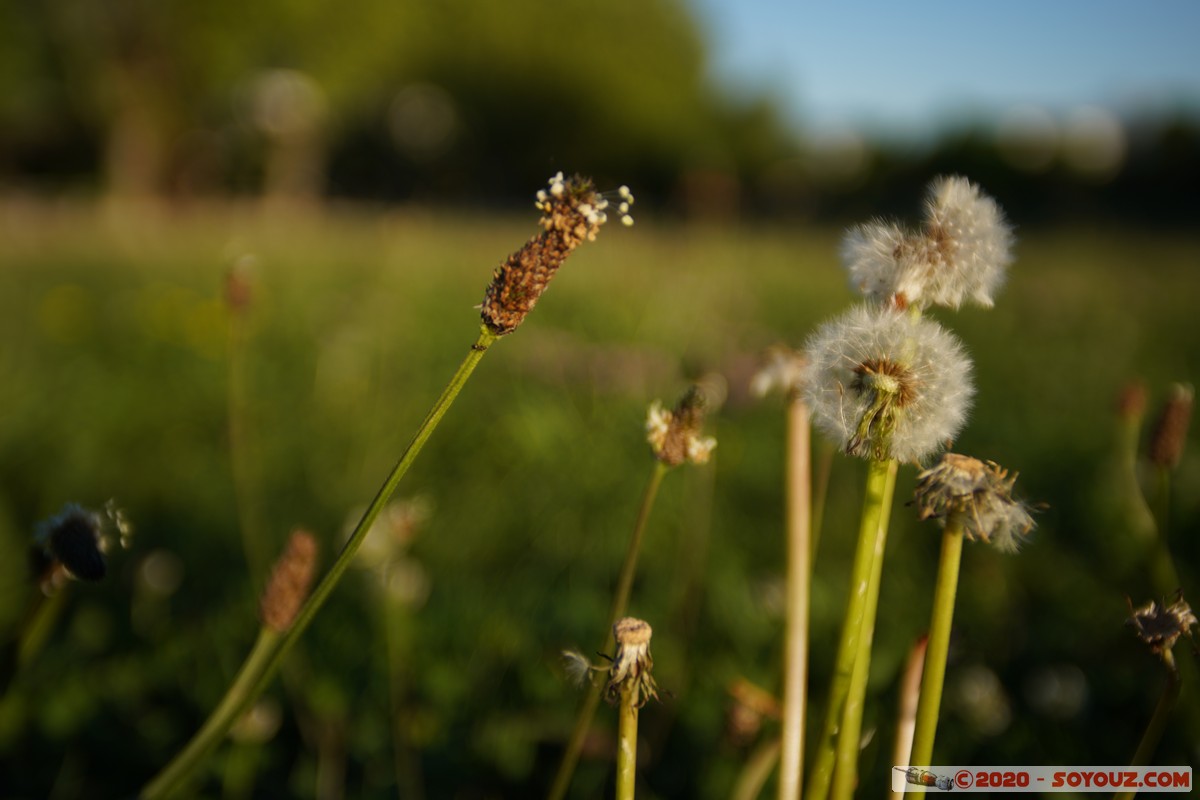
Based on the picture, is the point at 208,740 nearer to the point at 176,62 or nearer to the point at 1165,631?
the point at 1165,631

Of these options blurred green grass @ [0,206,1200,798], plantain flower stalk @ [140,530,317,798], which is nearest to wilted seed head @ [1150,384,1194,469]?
blurred green grass @ [0,206,1200,798]

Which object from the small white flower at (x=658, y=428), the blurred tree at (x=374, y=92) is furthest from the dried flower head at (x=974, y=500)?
the blurred tree at (x=374, y=92)

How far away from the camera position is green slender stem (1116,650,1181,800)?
0.56 metres

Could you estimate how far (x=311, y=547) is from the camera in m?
0.70

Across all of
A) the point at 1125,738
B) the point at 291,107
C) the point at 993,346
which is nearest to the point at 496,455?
the point at 1125,738

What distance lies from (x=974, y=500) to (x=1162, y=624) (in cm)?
18

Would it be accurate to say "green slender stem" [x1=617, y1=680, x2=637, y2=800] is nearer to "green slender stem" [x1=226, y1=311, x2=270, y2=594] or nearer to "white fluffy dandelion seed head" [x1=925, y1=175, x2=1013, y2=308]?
"white fluffy dandelion seed head" [x1=925, y1=175, x2=1013, y2=308]

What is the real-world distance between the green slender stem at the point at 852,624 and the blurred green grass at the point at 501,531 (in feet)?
0.68

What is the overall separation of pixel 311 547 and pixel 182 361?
2.76 meters

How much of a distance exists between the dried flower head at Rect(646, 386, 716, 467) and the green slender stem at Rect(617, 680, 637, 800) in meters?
0.21

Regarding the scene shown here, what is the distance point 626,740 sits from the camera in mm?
532

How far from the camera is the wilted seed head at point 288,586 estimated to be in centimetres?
→ 67

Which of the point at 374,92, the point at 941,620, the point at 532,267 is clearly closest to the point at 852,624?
the point at 941,620

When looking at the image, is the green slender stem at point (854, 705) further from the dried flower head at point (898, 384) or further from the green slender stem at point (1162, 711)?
the green slender stem at point (1162, 711)
